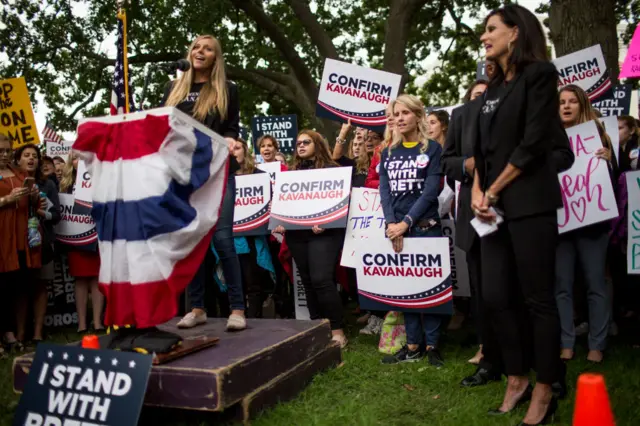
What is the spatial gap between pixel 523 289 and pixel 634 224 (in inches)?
83.6

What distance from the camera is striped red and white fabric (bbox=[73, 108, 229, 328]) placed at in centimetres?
332

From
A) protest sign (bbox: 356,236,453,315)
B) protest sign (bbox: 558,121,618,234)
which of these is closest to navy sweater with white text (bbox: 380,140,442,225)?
protest sign (bbox: 356,236,453,315)

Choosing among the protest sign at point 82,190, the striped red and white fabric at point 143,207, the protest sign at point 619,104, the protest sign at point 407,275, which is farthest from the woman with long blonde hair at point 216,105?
the protest sign at point 619,104

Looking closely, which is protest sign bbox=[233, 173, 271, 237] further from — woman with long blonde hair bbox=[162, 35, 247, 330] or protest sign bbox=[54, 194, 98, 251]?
woman with long blonde hair bbox=[162, 35, 247, 330]

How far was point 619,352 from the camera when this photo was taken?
15.9 ft

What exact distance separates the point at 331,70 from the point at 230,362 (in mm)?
4692

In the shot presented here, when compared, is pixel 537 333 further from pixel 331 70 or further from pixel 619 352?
pixel 331 70

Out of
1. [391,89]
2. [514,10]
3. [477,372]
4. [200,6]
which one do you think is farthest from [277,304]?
[200,6]

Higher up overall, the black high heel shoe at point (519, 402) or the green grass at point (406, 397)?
the black high heel shoe at point (519, 402)

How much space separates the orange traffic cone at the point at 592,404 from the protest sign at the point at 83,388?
1913 mm

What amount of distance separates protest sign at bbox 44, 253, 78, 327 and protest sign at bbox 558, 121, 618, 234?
5.63 metres

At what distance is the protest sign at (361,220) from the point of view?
5617mm

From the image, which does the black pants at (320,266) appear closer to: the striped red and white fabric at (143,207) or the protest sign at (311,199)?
the protest sign at (311,199)

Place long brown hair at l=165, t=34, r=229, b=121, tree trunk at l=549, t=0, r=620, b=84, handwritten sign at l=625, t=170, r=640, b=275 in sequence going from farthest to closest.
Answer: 1. tree trunk at l=549, t=0, r=620, b=84
2. handwritten sign at l=625, t=170, r=640, b=275
3. long brown hair at l=165, t=34, r=229, b=121
